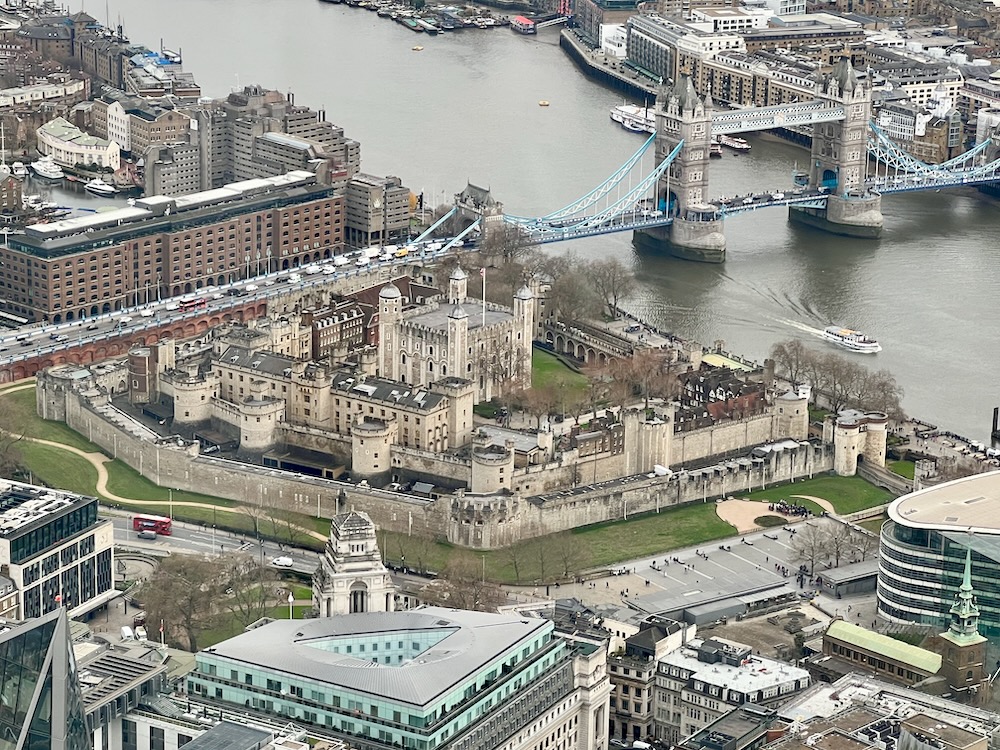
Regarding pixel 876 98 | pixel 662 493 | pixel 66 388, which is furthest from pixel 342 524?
pixel 876 98

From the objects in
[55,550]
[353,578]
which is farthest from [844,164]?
[353,578]

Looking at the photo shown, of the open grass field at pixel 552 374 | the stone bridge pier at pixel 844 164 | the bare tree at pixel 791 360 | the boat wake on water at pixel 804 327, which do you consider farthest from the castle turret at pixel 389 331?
the stone bridge pier at pixel 844 164

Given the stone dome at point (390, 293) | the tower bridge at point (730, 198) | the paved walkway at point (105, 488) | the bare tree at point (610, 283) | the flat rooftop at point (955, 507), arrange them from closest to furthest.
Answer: the flat rooftop at point (955, 507), the paved walkway at point (105, 488), the stone dome at point (390, 293), the bare tree at point (610, 283), the tower bridge at point (730, 198)

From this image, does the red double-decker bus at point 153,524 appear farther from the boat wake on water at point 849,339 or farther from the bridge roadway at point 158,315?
the boat wake on water at point 849,339

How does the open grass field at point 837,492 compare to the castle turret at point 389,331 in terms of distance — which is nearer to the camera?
the open grass field at point 837,492

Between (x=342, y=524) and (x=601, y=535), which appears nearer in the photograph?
(x=342, y=524)

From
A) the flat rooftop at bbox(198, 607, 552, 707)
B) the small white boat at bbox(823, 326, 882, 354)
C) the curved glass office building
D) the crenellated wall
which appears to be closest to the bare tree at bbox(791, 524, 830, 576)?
the curved glass office building

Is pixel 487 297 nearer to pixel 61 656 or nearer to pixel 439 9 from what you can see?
pixel 61 656
